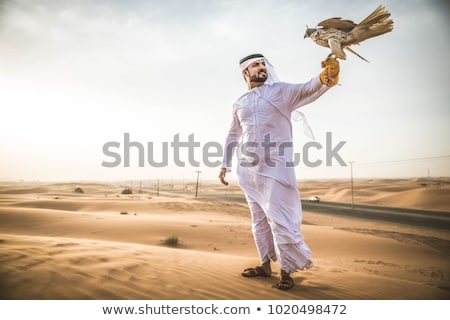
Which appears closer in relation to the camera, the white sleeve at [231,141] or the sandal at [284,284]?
the sandal at [284,284]

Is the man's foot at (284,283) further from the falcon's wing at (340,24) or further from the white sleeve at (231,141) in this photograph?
the falcon's wing at (340,24)

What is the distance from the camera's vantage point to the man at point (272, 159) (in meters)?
2.76

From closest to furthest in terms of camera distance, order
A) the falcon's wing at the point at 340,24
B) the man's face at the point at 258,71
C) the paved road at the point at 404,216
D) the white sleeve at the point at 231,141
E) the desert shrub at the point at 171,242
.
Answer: the falcon's wing at the point at 340,24
the man's face at the point at 258,71
the white sleeve at the point at 231,141
the desert shrub at the point at 171,242
the paved road at the point at 404,216

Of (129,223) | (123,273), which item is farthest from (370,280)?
(129,223)

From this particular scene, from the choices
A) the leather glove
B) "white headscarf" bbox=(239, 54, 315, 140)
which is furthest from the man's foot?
the leather glove

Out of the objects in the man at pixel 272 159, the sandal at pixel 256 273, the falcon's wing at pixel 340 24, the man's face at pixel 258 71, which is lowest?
the sandal at pixel 256 273

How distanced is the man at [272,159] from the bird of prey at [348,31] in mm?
191

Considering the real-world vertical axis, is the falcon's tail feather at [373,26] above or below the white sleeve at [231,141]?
above

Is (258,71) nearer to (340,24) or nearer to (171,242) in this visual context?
(340,24)

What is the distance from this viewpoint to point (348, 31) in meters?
2.68

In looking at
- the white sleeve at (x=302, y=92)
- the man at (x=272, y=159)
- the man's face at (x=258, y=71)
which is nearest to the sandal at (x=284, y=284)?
the man at (x=272, y=159)

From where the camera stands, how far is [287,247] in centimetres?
277

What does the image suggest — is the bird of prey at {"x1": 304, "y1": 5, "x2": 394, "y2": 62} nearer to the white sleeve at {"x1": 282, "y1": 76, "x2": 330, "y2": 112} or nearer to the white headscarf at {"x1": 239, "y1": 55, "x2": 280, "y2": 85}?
the white sleeve at {"x1": 282, "y1": 76, "x2": 330, "y2": 112}

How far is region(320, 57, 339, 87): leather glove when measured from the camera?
257 centimetres
